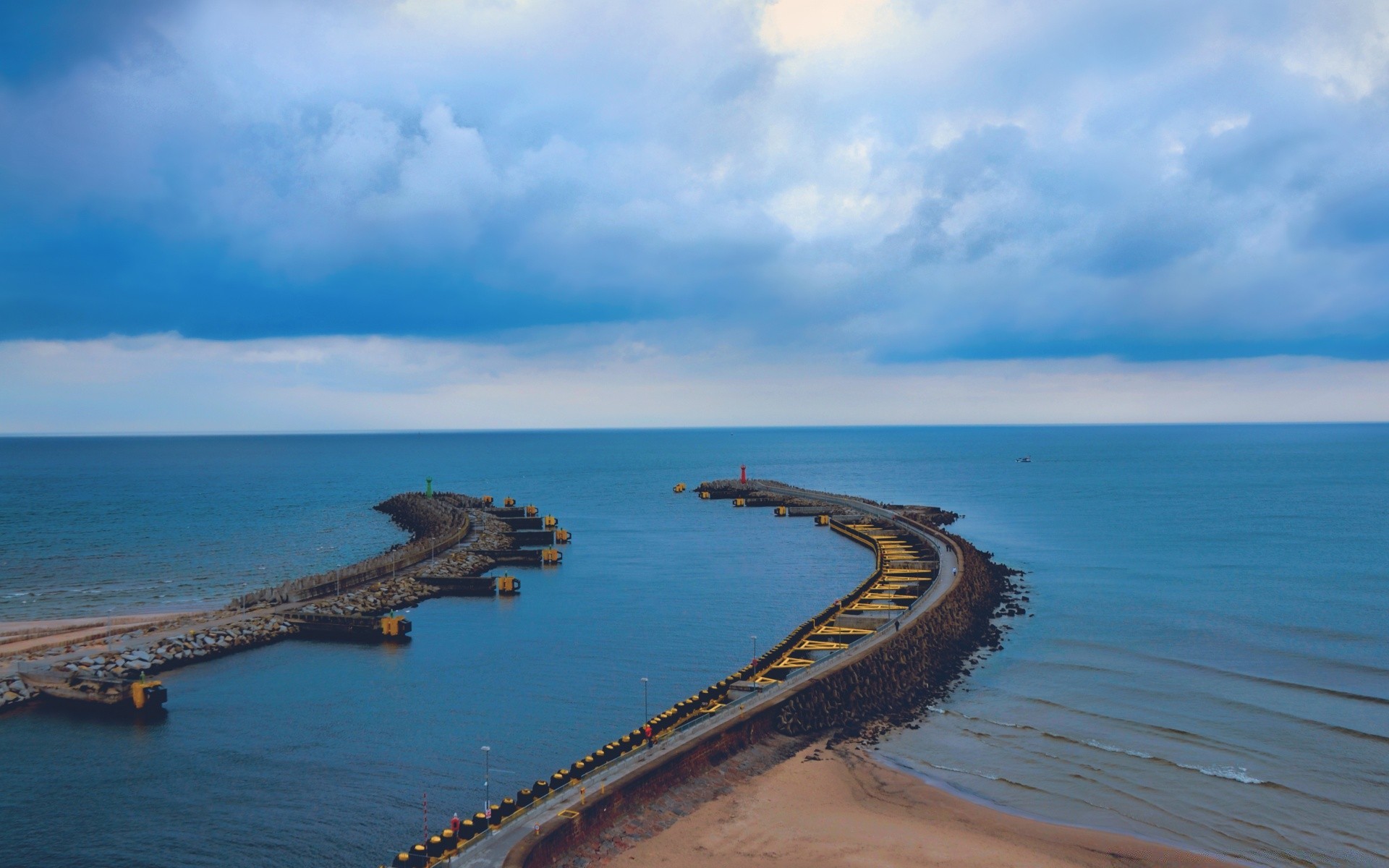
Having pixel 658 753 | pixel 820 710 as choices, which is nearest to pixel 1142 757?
pixel 820 710

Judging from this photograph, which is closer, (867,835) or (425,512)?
(867,835)

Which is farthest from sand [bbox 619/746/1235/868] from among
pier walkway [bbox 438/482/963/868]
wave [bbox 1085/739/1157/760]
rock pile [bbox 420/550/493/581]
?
rock pile [bbox 420/550/493/581]

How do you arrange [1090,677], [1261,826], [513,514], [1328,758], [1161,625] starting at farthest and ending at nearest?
[513,514], [1161,625], [1090,677], [1328,758], [1261,826]

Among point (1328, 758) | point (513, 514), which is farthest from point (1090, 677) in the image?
point (513, 514)

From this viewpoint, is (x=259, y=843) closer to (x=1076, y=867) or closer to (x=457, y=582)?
(x=1076, y=867)

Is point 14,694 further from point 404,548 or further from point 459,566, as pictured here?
point 404,548

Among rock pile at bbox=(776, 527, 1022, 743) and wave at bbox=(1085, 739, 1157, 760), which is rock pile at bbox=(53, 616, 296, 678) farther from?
wave at bbox=(1085, 739, 1157, 760)

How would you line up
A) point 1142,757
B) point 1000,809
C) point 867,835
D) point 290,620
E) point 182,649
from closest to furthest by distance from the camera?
point 867,835 < point 1000,809 < point 1142,757 < point 182,649 < point 290,620

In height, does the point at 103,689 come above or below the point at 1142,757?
above
